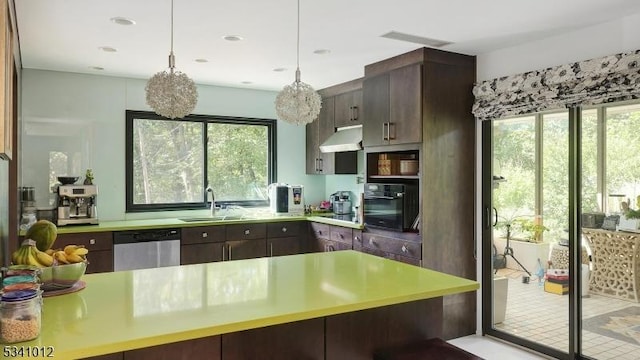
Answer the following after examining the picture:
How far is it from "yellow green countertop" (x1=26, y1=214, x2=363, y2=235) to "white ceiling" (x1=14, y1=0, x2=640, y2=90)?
5.05 feet

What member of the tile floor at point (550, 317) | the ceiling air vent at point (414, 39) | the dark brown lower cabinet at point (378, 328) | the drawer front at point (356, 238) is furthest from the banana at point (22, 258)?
the tile floor at point (550, 317)

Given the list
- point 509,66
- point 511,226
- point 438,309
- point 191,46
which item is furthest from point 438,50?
point 438,309

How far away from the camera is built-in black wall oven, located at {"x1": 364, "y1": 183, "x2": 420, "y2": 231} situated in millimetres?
4193

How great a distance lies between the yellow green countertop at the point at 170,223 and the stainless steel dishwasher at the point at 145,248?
6 centimetres

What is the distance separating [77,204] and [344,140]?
2.79 meters

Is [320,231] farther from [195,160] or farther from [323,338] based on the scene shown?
[323,338]

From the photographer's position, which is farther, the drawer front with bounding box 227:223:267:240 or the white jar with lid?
the drawer front with bounding box 227:223:267:240

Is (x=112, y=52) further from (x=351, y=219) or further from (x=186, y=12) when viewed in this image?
(x=351, y=219)

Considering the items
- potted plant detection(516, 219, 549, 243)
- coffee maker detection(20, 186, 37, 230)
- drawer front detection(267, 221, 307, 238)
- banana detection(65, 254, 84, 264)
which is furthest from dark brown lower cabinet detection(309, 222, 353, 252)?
banana detection(65, 254, 84, 264)

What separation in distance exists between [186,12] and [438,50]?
209cm

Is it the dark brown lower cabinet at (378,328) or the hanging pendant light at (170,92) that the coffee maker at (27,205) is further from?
the dark brown lower cabinet at (378,328)

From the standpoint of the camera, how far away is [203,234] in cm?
489

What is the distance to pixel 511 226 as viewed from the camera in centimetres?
406

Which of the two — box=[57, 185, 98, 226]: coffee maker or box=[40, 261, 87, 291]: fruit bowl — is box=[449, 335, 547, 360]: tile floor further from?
box=[57, 185, 98, 226]: coffee maker
